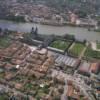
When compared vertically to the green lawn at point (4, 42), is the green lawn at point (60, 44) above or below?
below

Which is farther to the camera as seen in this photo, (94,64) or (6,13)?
(6,13)

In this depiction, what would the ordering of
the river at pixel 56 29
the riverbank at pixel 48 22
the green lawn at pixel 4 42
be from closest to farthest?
the green lawn at pixel 4 42 → the river at pixel 56 29 → the riverbank at pixel 48 22

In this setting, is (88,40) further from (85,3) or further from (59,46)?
(85,3)

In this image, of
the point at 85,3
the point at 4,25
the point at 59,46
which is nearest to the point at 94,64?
the point at 59,46

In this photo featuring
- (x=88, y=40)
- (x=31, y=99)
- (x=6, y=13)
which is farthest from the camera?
(x=6, y=13)

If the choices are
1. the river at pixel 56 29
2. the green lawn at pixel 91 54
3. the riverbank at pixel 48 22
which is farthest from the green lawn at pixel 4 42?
the green lawn at pixel 91 54

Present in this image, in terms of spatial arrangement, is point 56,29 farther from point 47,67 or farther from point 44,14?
point 47,67

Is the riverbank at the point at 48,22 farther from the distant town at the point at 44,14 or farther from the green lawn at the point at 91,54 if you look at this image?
the green lawn at the point at 91,54
